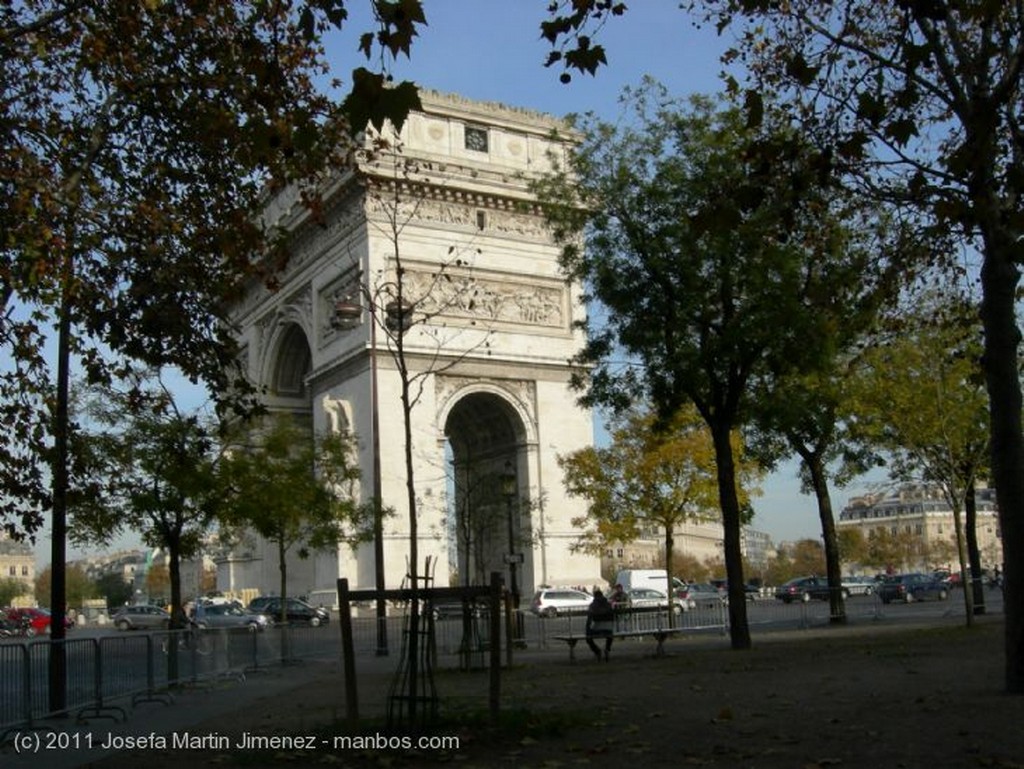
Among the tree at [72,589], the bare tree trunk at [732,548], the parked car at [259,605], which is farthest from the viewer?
the tree at [72,589]

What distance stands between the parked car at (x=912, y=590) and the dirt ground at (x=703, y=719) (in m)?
31.7

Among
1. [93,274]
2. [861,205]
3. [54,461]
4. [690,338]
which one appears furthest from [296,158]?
[690,338]

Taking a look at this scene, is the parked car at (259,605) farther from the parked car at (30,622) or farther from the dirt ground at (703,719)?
the dirt ground at (703,719)

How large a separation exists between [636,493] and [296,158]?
24.7m

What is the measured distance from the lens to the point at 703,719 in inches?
420

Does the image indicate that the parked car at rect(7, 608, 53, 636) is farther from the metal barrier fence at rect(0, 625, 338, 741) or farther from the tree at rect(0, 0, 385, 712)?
the tree at rect(0, 0, 385, 712)

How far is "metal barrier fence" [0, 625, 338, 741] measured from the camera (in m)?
12.8

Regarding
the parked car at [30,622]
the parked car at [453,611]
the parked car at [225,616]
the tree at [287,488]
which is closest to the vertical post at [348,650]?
the parked car at [453,611]

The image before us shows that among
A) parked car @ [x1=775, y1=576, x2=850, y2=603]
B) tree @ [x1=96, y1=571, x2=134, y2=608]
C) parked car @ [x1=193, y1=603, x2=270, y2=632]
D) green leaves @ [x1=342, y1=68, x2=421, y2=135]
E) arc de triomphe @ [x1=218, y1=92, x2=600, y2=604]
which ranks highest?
arc de triomphe @ [x1=218, y1=92, x2=600, y2=604]

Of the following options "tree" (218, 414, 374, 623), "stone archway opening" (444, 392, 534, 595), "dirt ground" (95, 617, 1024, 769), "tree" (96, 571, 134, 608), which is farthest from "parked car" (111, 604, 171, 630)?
"tree" (96, 571, 134, 608)

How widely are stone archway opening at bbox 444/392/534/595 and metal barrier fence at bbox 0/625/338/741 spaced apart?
58.5ft

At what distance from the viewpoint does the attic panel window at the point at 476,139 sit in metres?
49.6

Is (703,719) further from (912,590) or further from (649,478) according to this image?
(912,590)

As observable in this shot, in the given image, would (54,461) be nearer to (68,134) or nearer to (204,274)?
(204,274)
